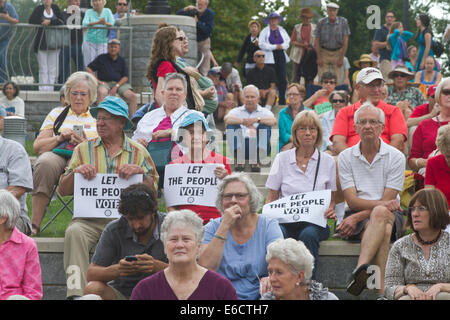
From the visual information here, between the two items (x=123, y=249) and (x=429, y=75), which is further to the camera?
(x=429, y=75)

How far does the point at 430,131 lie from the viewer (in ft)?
31.3

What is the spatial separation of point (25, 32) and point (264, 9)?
60.6 ft

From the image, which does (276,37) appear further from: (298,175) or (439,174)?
(439,174)

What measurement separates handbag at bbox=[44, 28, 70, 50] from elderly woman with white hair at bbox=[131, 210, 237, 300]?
34.3 ft

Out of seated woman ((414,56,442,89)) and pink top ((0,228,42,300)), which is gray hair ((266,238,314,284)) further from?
seated woman ((414,56,442,89))

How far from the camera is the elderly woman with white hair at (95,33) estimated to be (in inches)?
639

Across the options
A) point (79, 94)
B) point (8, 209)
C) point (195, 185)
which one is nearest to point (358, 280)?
point (195, 185)

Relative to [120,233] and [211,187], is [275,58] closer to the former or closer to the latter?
[211,187]

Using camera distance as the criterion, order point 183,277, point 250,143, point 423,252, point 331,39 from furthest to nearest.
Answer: point 331,39
point 250,143
point 423,252
point 183,277

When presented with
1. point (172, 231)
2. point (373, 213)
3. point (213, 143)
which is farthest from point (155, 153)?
point (172, 231)

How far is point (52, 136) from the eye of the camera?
954cm

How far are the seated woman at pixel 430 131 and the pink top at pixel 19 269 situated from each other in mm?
4053

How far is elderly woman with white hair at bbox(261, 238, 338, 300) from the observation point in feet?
20.6

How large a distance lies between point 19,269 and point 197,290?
5.17 feet
